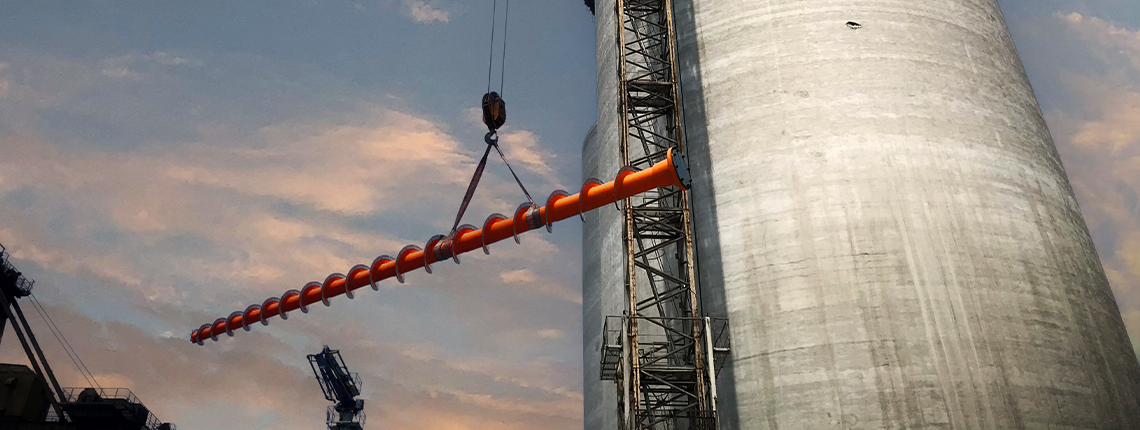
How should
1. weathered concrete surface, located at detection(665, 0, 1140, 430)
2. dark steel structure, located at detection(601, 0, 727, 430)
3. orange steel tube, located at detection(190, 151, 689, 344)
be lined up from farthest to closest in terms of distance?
1. dark steel structure, located at detection(601, 0, 727, 430)
2. weathered concrete surface, located at detection(665, 0, 1140, 430)
3. orange steel tube, located at detection(190, 151, 689, 344)

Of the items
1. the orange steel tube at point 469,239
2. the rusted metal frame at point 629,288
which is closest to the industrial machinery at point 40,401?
the orange steel tube at point 469,239

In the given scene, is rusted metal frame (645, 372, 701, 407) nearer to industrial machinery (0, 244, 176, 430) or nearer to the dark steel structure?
the dark steel structure

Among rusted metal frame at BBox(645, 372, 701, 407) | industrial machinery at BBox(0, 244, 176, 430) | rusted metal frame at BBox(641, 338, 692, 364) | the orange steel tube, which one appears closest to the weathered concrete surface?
rusted metal frame at BBox(645, 372, 701, 407)

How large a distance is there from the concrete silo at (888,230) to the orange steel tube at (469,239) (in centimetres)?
645

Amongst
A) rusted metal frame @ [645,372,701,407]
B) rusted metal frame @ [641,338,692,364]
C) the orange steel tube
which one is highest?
the orange steel tube

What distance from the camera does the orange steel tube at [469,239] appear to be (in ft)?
68.4

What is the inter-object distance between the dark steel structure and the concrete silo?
102cm

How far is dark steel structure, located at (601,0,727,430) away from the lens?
984 inches

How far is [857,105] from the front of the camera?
2734cm

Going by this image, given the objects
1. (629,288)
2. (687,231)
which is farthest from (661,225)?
(629,288)

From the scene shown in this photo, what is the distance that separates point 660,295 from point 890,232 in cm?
797

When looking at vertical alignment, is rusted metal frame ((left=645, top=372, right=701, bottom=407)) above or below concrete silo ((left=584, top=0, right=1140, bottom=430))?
below

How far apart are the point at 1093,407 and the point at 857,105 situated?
39.3 feet

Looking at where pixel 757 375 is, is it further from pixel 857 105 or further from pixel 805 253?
pixel 857 105
